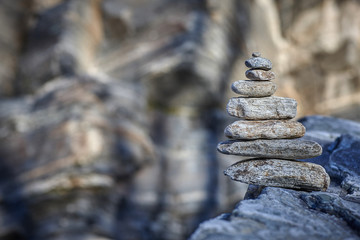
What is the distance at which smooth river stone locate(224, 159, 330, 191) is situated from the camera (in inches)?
92.8

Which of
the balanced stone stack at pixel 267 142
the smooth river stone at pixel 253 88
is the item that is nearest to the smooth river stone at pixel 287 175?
the balanced stone stack at pixel 267 142

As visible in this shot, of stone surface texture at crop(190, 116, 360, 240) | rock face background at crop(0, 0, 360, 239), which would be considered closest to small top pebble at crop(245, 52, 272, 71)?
stone surface texture at crop(190, 116, 360, 240)

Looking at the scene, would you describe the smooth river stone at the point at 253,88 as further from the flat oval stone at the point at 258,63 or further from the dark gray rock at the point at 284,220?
the dark gray rock at the point at 284,220

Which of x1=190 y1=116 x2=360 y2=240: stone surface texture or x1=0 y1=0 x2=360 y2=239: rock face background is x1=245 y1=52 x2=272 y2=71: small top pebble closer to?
x1=190 y1=116 x2=360 y2=240: stone surface texture

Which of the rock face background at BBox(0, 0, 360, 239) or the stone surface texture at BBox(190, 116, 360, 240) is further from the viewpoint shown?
the rock face background at BBox(0, 0, 360, 239)

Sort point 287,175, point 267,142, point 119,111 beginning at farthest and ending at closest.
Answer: point 119,111 < point 267,142 < point 287,175

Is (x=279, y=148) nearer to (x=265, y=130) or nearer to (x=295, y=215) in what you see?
(x=265, y=130)

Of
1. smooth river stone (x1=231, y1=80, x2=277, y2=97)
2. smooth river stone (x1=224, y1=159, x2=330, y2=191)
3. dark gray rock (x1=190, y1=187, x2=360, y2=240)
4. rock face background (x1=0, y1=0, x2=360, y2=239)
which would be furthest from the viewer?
rock face background (x1=0, y1=0, x2=360, y2=239)

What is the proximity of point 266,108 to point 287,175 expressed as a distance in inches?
22.6

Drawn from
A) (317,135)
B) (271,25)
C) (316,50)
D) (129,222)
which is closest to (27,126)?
(129,222)

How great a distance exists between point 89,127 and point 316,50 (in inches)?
399

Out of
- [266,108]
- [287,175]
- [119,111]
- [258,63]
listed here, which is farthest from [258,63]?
[119,111]

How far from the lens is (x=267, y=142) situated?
2.47 metres

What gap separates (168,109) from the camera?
328 inches
